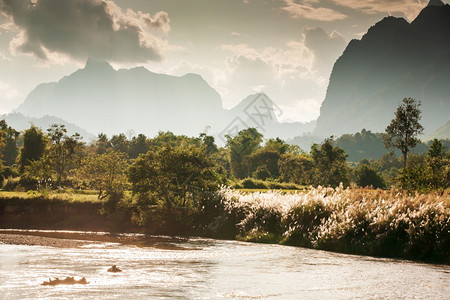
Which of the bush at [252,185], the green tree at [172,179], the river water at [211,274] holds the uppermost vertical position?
the bush at [252,185]

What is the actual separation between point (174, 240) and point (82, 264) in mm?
9540

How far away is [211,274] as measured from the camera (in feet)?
43.0

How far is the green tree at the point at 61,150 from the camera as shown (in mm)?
47000

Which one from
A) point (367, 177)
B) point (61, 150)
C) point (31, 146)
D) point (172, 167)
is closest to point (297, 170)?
point (367, 177)

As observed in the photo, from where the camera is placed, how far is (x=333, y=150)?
71.1m

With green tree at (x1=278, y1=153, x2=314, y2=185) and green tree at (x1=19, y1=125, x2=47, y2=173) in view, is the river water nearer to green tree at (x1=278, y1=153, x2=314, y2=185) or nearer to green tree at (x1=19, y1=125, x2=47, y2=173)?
green tree at (x1=19, y1=125, x2=47, y2=173)

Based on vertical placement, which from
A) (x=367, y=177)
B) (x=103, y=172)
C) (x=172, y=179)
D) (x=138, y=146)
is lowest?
Result: (x=172, y=179)

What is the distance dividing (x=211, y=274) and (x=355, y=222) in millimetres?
8881

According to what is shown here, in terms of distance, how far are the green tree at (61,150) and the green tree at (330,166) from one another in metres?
36.5

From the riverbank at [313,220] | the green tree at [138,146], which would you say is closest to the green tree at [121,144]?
the green tree at [138,146]

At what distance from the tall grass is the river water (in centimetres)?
136

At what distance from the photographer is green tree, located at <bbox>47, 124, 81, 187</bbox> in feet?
154

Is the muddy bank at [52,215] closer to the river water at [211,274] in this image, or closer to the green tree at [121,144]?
the river water at [211,274]

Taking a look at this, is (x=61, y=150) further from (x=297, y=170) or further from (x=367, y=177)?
(x=367, y=177)
